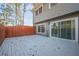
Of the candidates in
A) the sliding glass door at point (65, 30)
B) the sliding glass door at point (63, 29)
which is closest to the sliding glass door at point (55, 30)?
the sliding glass door at point (63, 29)

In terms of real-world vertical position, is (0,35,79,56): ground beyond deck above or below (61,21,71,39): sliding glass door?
below

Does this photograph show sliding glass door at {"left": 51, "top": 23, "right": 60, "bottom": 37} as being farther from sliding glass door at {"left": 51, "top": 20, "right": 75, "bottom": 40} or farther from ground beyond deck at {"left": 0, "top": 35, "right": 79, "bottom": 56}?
ground beyond deck at {"left": 0, "top": 35, "right": 79, "bottom": 56}

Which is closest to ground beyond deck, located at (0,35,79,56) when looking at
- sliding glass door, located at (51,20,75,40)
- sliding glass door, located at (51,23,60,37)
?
sliding glass door, located at (51,20,75,40)

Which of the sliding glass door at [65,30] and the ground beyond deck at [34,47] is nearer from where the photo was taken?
the ground beyond deck at [34,47]

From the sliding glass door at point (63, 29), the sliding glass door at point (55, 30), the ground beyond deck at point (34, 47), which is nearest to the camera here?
the ground beyond deck at point (34, 47)

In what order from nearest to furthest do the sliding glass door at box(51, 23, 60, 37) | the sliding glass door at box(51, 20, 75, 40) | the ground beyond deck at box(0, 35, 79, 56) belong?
the ground beyond deck at box(0, 35, 79, 56), the sliding glass door at box(51, 20, 75, 40), the sliding glass door at box(51, 23, 60, 37)

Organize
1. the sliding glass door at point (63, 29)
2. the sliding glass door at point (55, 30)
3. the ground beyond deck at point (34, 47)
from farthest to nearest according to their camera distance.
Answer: the sliding glass door at point (55, 30)
the sliding glass door at point (63, 29)
the ground beyond deck at point (34, 47)

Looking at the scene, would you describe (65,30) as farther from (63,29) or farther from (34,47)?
(34,47)

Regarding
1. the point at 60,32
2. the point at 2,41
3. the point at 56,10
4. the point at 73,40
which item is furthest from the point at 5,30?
the point at 56,10

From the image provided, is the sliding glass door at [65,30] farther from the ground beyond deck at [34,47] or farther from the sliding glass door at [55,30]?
the ground beyond deck at [34,47]

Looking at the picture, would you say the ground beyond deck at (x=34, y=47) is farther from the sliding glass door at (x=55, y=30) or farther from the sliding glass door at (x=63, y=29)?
the sliding glass door at (x=55, y=30)

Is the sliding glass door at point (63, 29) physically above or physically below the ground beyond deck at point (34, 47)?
above

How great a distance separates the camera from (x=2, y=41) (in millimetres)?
3795

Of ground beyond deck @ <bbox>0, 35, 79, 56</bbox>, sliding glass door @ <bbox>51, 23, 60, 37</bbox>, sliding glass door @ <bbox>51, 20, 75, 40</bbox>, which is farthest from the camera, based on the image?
sliding glass door @ <bbox>51, 23, 60, 37</bbox>
